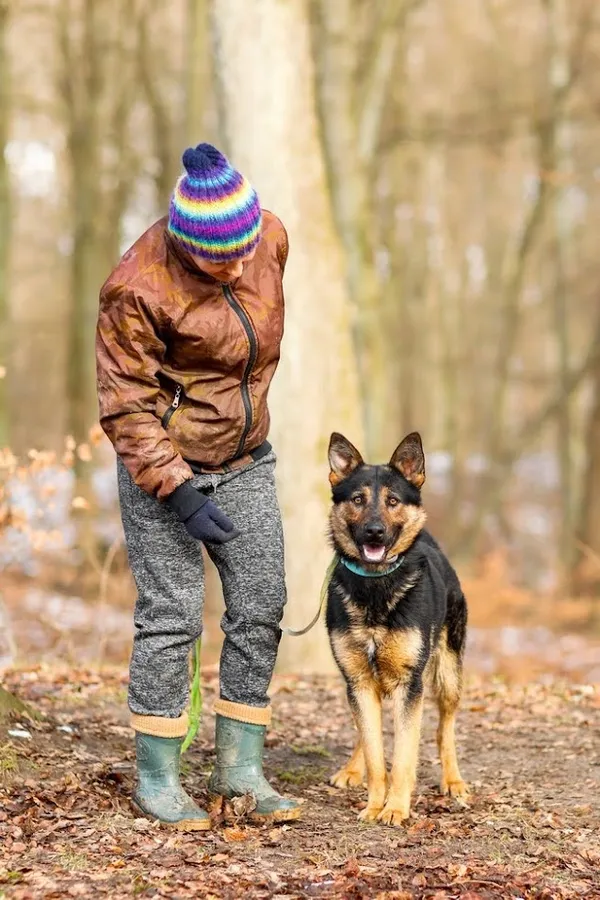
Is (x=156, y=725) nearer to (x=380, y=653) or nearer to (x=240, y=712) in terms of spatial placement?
(x=240, y=712)

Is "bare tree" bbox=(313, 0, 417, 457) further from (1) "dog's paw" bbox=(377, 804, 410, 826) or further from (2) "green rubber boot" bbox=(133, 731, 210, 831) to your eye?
(2) "green rubber boot" bbox=(133, 731, 210, 831)

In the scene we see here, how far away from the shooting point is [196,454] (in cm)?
475

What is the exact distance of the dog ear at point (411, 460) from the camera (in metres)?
5.40

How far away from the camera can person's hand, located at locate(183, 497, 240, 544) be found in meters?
4.50

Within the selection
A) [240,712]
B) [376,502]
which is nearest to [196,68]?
[376,502]

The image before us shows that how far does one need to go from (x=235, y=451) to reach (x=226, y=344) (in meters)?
0.48

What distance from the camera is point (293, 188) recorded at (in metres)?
9.05

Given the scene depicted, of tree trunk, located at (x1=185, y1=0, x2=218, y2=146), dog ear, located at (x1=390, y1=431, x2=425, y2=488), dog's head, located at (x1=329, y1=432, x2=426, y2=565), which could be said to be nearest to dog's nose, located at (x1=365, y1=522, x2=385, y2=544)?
dog's head, located at (x1=329, y1=432, x2=426, y2=565)

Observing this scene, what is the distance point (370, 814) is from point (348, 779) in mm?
602

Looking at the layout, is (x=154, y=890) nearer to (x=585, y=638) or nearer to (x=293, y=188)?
(x=293, y=188)

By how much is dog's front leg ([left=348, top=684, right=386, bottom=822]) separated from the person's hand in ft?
4.06

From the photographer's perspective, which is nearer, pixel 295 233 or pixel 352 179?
pixel 295 233

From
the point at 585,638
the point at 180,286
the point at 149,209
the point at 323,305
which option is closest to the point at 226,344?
the point at 180,286

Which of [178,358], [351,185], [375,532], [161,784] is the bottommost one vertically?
[161,784]
